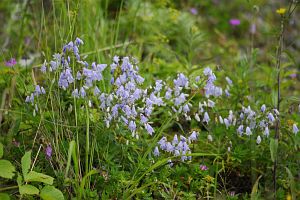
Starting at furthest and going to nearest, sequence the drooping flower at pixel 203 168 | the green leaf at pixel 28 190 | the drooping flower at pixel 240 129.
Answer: the drooping flower at pixel 240 129, the drooping flower at pixel 203 168, the green leaf at pixel 28 190

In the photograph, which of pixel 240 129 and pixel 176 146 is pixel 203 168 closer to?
pixel 176 146

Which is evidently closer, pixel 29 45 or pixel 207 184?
pixel 207 184

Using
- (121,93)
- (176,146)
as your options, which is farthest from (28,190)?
(176,146)

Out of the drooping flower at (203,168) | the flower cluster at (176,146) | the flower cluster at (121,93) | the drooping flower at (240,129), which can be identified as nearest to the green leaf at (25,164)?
the flower cluster at (121,93)

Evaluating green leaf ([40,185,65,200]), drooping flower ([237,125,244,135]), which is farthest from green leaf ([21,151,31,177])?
drooping flower ([237,125,244,135])

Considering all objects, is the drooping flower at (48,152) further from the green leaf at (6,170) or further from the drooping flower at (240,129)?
the drooping flower at (240,129)

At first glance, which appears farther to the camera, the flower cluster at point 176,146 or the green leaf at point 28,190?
the flower cluster at point 176,146

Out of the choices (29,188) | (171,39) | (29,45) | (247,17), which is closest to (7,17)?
(29,45)

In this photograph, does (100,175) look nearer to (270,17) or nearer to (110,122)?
(110,122)
